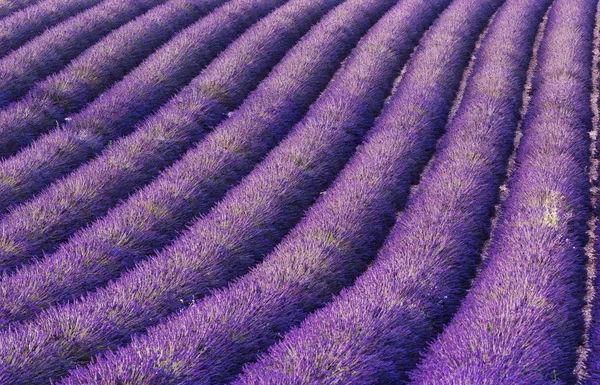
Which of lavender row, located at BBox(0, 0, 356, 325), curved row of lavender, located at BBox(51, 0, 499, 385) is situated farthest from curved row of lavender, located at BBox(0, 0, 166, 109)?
curved row of lavender, located at BBox(51, 0, 499, 385)

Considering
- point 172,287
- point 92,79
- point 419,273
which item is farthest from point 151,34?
point 419,273

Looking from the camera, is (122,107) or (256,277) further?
(122,107)

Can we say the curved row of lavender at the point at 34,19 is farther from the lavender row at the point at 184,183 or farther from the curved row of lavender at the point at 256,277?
the curved row of lavender at the point at 256,277

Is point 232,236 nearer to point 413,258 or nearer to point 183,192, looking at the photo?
point 183,192

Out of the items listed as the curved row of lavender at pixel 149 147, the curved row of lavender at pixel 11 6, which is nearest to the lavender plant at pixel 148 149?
the curved row of lavender at pixel 149 147

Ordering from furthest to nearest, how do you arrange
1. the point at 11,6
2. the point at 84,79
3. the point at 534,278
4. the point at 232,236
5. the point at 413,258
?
the point at 11,6 < the point at 84,79 < the point at 232,236 < the point at 413,258 < the point at 534,278

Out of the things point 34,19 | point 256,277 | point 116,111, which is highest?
point 34,19

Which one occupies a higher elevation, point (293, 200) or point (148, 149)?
point (148, 149)

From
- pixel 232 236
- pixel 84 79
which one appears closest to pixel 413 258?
pixel 232 236
